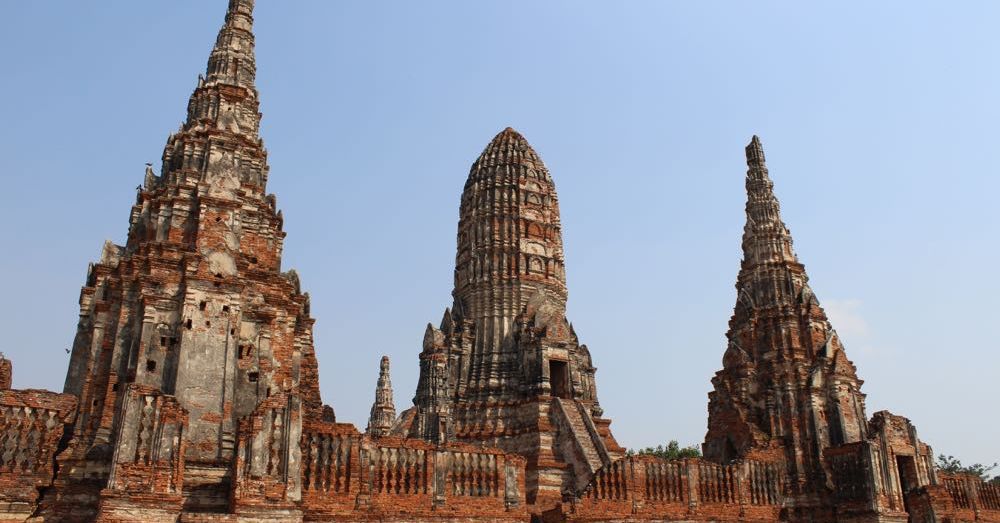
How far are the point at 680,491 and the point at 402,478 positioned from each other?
10294 millimetres

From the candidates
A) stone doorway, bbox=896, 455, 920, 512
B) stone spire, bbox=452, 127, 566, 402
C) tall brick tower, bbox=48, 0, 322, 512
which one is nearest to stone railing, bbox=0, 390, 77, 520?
tall brick tower, bbox=48, 0, 322, 512

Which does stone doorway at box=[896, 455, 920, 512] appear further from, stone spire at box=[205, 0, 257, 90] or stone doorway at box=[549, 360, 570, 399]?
stone spire at box=[205, 0, 257, 90]

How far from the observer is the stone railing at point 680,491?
79.0 ft

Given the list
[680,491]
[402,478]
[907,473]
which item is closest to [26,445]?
[402,478]

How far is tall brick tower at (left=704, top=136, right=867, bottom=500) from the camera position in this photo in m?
30.9

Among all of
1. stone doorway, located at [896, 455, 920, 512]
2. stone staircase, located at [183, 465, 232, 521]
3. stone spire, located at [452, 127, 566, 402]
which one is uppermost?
stone spire, located at [452, 127, 566, 402]

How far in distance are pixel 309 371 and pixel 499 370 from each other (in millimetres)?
10181

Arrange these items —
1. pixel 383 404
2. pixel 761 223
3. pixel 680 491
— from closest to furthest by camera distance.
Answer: pixel 680 491 → pixel 761 223 → pixel 383 404

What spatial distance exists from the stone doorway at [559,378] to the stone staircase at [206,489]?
52.9 feet

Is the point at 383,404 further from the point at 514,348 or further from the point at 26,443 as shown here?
the point at 26,443

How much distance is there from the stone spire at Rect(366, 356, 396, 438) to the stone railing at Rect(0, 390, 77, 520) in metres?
32.2

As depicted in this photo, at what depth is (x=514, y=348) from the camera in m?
32.6

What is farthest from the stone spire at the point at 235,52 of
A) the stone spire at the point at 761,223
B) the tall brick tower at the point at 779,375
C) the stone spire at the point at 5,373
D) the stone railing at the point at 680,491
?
the stone spire at the point at 761,223

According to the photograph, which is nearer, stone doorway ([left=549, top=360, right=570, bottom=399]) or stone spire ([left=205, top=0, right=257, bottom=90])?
stone spire ([left=205, top=0, right=257, bottom=90])
